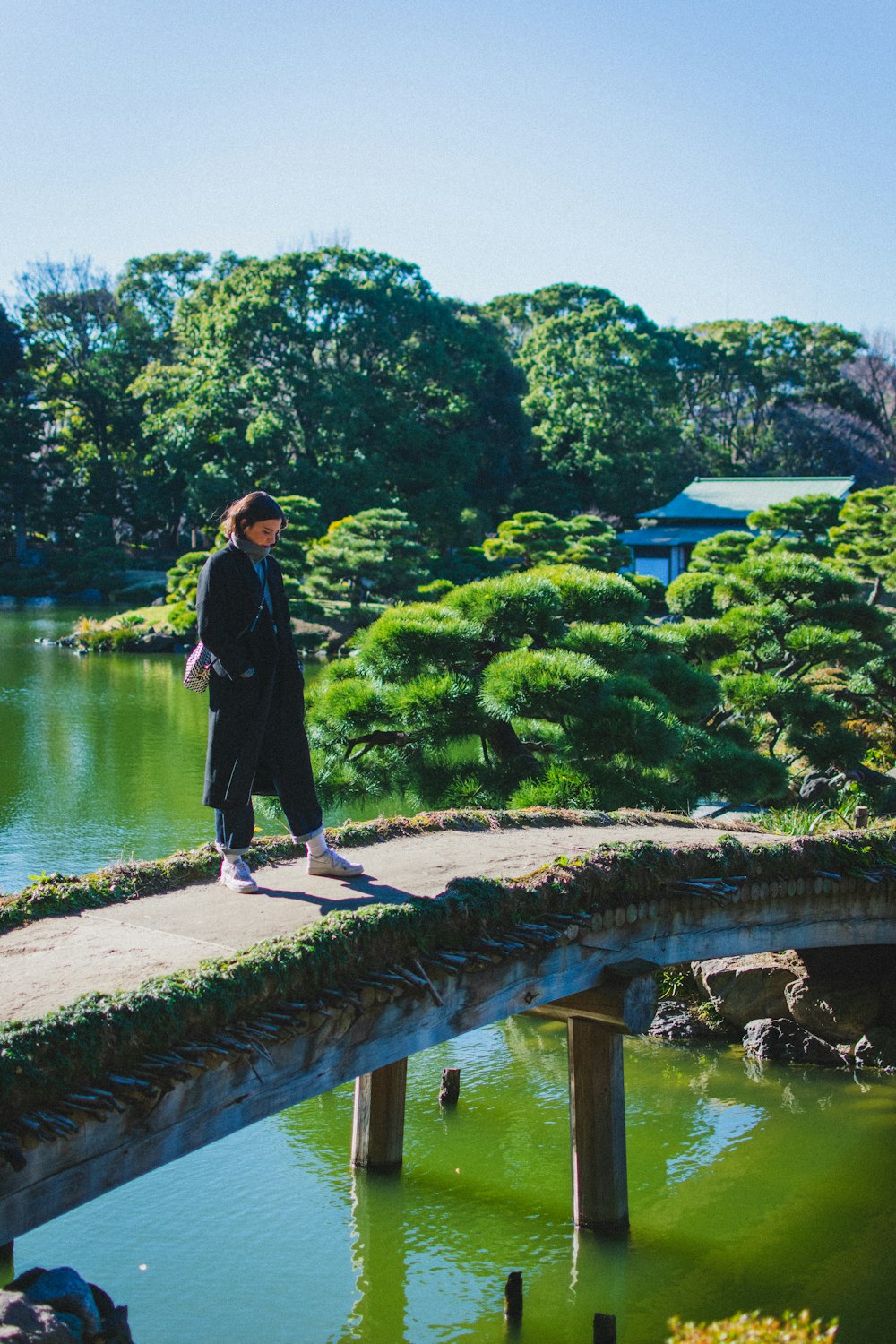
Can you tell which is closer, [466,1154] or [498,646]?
[466,1154]

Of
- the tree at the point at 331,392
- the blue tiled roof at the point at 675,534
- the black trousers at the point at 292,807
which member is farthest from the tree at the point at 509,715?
the blue tiled roof at the point at 675,534

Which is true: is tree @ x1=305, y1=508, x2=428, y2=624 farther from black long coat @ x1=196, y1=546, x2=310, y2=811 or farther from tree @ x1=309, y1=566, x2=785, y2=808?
black long coat @ x1=196, y1=546, x2=310, y2=811

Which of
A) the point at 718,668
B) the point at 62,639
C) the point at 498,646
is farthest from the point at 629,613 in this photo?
the point at 62,639

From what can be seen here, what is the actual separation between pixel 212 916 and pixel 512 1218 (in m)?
2.14

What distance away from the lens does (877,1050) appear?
6.94m

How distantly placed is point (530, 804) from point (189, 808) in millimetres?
5791

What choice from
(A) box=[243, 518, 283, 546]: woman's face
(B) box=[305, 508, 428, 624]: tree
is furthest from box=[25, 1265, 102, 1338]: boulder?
(B) box=[305, 508, 428, 624]: tree

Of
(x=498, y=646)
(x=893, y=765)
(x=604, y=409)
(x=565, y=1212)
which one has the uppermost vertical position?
(x=604, y=409)

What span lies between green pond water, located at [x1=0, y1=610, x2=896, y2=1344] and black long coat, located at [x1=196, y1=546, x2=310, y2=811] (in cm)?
184

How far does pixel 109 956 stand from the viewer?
3.68m

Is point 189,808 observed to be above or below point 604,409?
below

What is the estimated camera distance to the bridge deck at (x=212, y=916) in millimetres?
3479

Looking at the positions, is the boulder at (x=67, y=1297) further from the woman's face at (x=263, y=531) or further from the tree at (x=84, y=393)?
the tree at (x=84, y=393)

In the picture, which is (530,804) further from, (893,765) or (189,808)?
(893,765)
